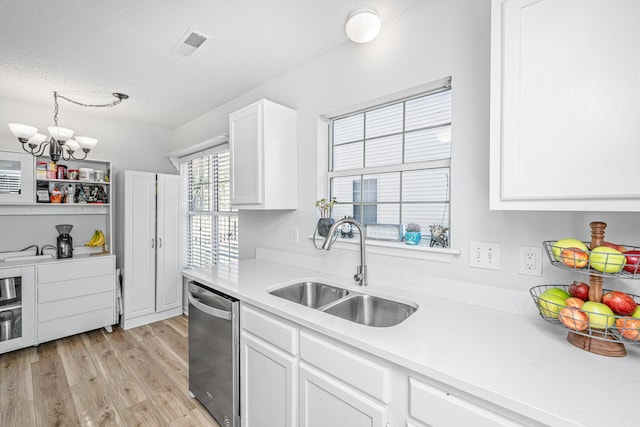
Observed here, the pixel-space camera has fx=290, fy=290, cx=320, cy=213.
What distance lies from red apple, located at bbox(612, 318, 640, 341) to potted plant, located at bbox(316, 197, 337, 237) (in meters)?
1.43

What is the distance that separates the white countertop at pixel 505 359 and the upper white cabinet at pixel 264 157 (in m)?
0.91

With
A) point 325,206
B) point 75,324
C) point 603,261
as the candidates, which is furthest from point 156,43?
point 75,324

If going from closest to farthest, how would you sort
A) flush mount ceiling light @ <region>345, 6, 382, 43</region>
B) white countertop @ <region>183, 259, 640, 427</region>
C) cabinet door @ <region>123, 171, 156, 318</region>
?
white countertop @ <region>183, 259, 640, 427</region> < flush mount ceiling light @ <region>345, 6, 382, 43</region> < cabinet door @ <region>123, 171, 156, 318</region>

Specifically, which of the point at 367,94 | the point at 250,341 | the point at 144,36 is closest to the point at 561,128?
the point at 367,94

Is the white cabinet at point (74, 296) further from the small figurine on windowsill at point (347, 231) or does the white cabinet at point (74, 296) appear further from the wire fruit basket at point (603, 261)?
the wire fruit basket at point (603, 261)

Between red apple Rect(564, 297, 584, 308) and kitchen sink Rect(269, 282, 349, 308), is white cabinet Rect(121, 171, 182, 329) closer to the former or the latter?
kitchen sink Rect(269, 282, 349, 308)

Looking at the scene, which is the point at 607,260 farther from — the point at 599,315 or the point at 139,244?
the point at 139,244

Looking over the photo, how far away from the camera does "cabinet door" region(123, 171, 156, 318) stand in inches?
127

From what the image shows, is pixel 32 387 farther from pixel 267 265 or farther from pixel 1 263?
pixel 267 265

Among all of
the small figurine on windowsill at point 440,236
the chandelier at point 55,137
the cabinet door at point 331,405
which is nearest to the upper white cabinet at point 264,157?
the small figurine on windowsill at point 440,236

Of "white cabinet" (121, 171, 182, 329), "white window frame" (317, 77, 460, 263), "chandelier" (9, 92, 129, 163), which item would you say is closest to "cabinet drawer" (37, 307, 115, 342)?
"white cabinet" (121, 171, 182, 329)

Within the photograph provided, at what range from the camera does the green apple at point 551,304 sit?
3.16 feet

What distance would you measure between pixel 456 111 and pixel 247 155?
4.66 feet

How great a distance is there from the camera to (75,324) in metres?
2.96
